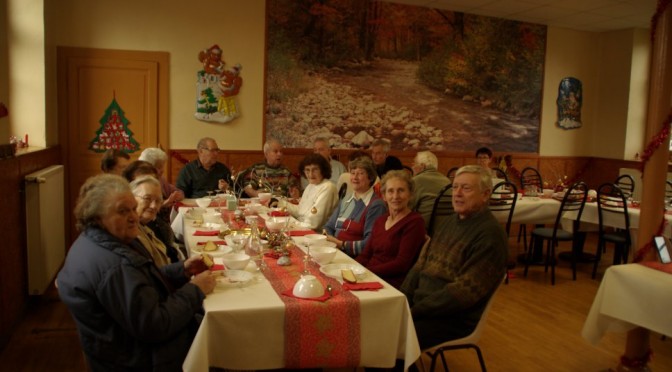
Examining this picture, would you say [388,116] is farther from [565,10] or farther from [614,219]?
[614,219]

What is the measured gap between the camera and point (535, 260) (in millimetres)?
5945

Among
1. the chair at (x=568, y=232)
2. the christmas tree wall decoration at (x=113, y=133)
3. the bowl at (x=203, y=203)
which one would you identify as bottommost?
the chair at (x=568, y=232)

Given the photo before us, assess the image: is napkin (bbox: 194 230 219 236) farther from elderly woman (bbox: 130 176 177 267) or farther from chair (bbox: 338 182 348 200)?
chair (bbox: 338 182 348 200)

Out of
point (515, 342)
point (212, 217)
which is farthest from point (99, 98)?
point (515, 342)

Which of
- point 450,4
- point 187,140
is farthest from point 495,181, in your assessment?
point 187,140

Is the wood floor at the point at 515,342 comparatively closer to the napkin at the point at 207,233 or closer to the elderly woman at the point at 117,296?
the napkin at the point at 207,233

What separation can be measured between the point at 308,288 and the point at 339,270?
0.38 metres

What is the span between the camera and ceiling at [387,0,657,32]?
6652 millimetres

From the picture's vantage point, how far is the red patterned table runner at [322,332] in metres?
2.09

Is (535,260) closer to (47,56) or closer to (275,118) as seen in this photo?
(275,118)

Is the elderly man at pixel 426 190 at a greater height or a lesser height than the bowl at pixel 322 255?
greater

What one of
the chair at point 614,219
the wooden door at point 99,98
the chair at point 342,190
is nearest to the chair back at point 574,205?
the chair at point 614,219

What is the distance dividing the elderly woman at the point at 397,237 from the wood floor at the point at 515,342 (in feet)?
2.81

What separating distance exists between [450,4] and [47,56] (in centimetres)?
482
